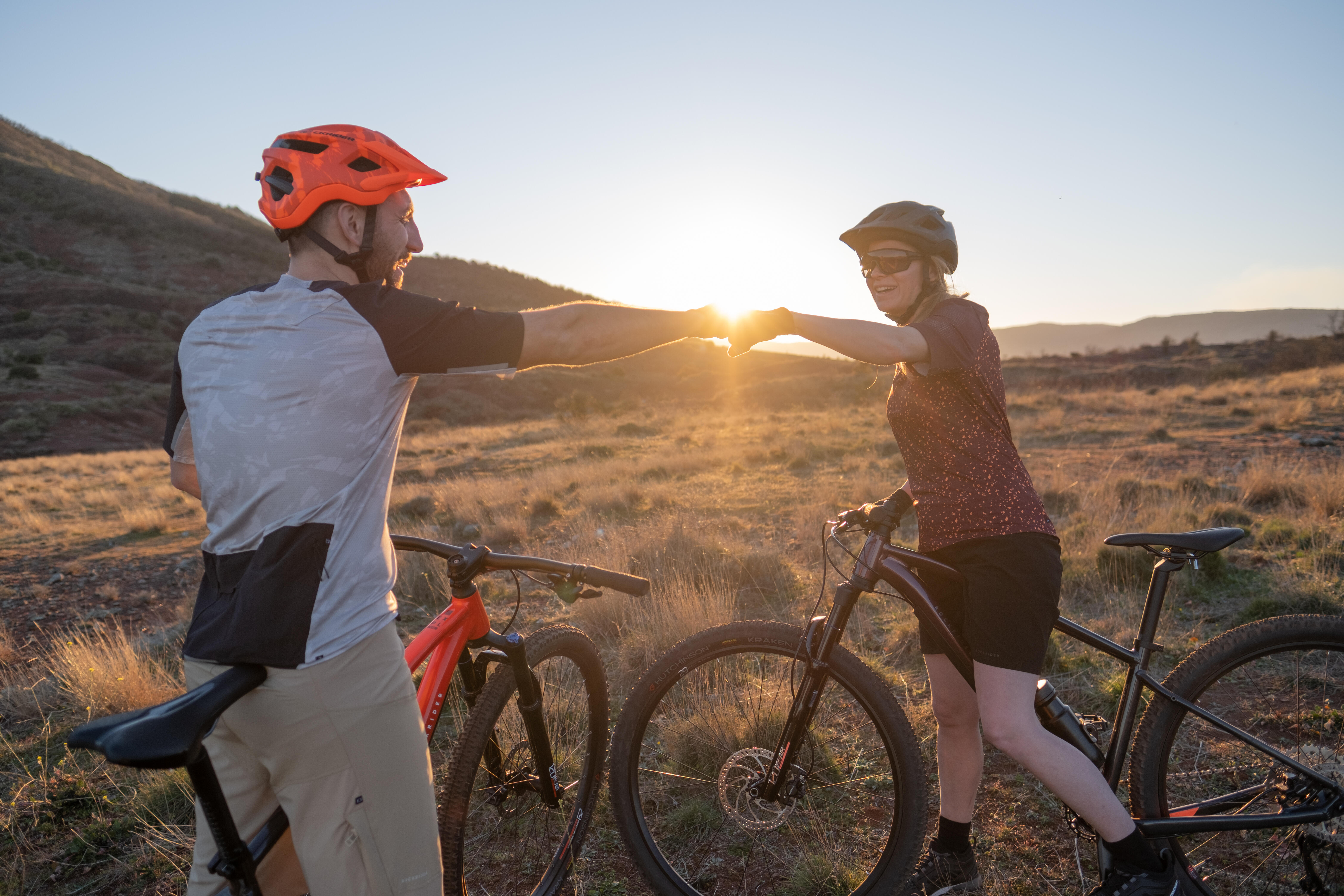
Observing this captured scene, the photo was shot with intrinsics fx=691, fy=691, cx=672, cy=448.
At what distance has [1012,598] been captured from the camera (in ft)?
7.39

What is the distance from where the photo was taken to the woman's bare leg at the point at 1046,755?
2219mm

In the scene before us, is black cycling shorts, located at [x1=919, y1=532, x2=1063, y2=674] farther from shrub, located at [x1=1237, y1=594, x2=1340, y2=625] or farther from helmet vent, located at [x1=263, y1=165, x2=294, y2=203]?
shrub, located at [x1=1237, y1=594, x2=1340, y2=625]

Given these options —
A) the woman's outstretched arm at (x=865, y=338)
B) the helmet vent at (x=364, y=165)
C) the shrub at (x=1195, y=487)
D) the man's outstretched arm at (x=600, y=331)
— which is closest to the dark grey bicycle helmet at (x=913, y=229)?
the woman's outstretched arm at (x=865, y=338)

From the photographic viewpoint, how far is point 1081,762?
2238 mm

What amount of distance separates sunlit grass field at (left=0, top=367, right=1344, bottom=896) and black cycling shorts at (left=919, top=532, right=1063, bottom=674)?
3.62 ft

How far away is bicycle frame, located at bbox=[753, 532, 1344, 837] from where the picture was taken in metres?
2.38

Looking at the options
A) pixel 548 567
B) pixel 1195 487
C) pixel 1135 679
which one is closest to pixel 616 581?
pixel 548 567

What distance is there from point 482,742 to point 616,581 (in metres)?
0.70

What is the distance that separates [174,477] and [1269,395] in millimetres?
27522

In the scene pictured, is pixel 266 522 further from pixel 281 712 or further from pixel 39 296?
pixel 39 296

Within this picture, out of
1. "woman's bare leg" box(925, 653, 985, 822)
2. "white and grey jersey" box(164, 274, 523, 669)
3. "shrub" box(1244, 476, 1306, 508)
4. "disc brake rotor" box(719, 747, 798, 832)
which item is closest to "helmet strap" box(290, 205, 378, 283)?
"white and grey jersey" box(164, 274, 523, 669)

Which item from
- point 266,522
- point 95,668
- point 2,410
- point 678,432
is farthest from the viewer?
point 2,410

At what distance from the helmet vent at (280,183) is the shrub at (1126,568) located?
641 centimetres

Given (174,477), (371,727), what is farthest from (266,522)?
(174,477)
